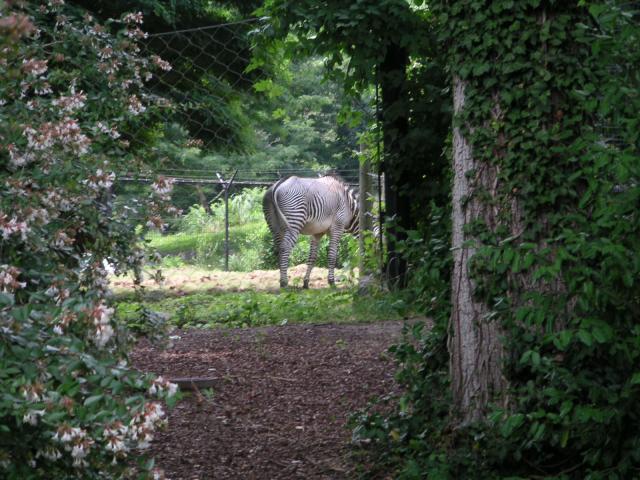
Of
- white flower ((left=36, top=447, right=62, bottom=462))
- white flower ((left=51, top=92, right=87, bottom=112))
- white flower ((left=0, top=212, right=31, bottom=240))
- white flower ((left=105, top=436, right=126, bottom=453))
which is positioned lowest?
white flower ((left=36, top=447, right=62, bottom=462))

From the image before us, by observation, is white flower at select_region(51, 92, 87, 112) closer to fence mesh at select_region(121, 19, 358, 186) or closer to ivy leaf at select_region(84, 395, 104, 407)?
ivy leaf at select_region(84, 395, 104, 407)

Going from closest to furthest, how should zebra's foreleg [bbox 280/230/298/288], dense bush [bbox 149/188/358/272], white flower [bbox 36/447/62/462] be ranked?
white flower [bbox 36/447/62/462], zebra's foreleg [bbox 280/230/298/288], dense bush [bbox 149/188/358/272]

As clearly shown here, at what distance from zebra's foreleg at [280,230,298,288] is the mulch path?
413 centimetres

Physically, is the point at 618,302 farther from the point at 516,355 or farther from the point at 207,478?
the point at 207,478

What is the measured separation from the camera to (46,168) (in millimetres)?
3027

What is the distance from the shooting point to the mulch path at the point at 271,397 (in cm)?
389

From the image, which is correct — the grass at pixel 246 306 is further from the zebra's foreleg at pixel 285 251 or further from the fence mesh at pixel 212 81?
the fence mesh at pixel 212 81

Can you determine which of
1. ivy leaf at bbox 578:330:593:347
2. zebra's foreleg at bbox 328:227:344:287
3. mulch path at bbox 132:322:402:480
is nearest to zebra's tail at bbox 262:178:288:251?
zebra's foreleg at bbox 328:227:344:287

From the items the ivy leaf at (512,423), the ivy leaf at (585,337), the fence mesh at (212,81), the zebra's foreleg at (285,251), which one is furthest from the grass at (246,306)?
the ivy leaf at (585,337)

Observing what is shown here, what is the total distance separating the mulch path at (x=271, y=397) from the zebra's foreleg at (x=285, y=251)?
4131mm

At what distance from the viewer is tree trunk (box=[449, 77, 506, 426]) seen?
3.36 meters

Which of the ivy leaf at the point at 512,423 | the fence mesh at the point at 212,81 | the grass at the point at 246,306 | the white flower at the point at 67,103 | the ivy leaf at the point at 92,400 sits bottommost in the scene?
the grass at the point at 246,306

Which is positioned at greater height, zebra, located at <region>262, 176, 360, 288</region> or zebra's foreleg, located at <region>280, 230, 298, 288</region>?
zebra, located at <region>262, 176, 360, 288</region>

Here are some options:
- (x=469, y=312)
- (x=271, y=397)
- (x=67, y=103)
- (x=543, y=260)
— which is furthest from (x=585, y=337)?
(x=271, y=397)
